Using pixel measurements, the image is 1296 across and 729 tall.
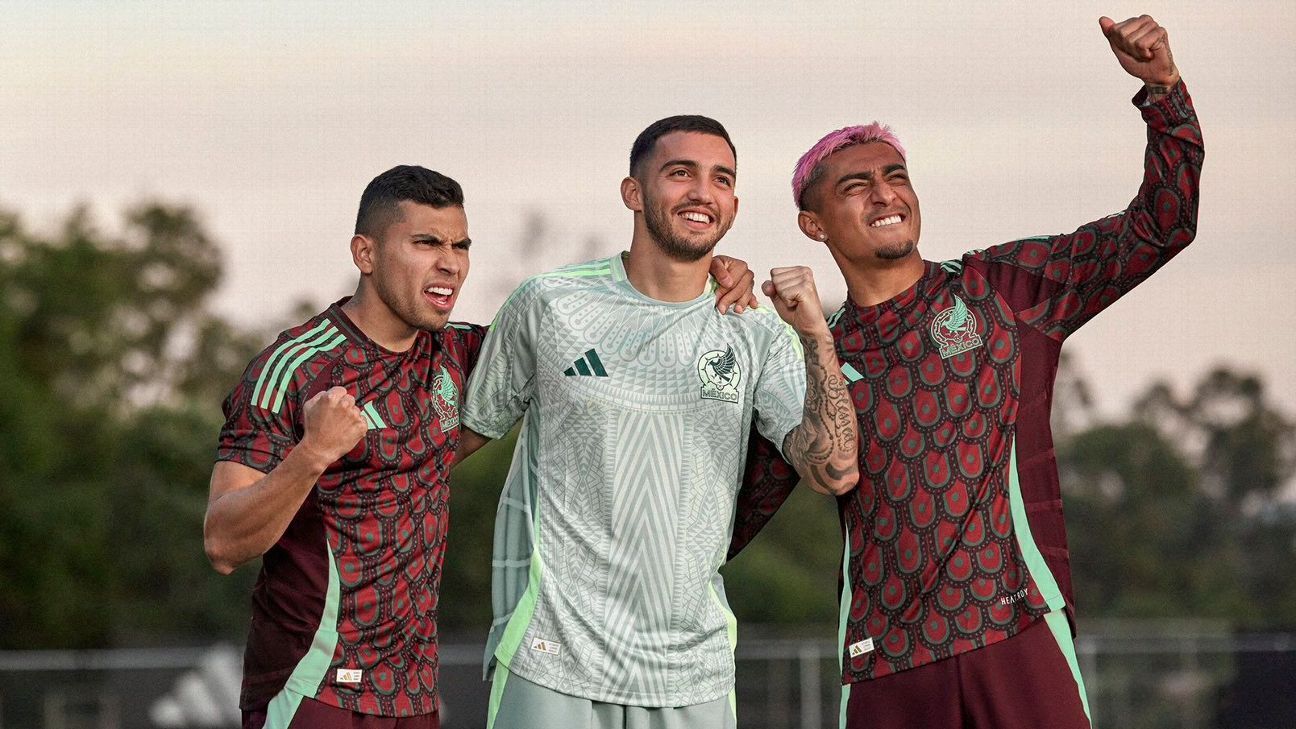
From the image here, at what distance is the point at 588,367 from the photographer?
221 inches

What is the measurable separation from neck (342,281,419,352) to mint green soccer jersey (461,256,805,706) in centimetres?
35

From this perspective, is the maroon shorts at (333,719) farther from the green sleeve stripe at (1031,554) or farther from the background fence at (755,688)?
the background fence at (755,688)

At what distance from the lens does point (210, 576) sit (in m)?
32.0

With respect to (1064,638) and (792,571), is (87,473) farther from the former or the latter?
(1064,638)

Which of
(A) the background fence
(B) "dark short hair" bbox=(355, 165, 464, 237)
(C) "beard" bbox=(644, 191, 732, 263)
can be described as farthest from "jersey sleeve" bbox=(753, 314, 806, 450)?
(A) the background fence

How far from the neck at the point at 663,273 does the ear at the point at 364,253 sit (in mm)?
849

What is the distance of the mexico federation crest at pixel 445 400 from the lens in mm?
5668

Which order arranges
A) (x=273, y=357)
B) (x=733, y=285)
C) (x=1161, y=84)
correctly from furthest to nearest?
(x=733, y=285)
(x=273, y=357)
(x=1161, y=84)

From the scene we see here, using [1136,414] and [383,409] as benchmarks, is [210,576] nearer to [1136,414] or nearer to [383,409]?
[1136,414]

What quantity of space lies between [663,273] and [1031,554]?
1.48 m

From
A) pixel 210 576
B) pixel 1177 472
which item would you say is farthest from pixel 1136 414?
pixel 210 576

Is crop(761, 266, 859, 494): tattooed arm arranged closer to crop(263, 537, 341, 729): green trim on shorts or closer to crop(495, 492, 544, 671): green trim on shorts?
crop(495, 492, 544, 671): green trim on shorts

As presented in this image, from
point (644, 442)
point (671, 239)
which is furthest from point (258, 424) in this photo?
point (671, 239)

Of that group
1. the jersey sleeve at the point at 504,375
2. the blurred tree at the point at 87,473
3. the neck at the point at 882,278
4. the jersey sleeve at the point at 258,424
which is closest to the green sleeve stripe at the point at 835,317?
the neck at the point at 882,278
